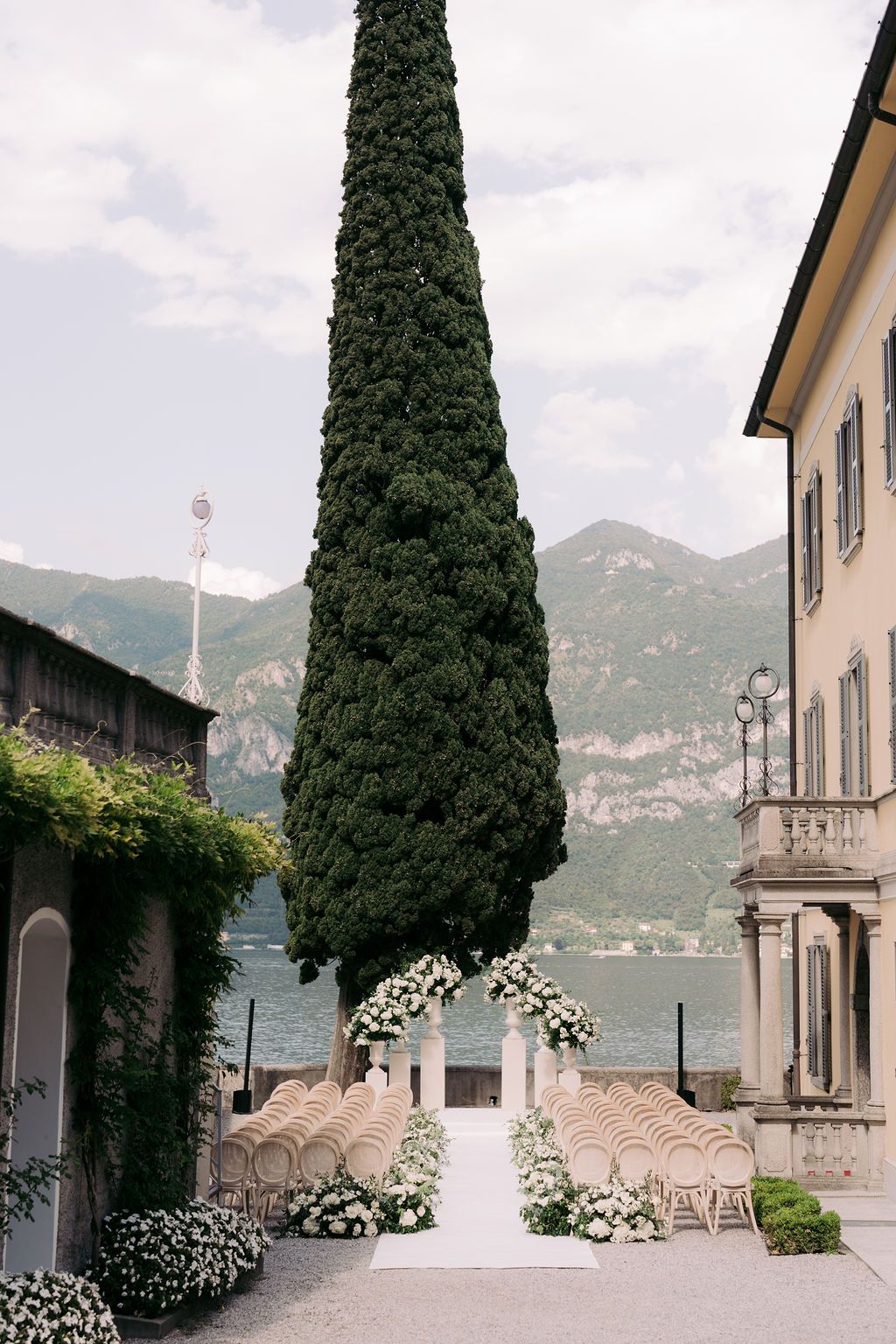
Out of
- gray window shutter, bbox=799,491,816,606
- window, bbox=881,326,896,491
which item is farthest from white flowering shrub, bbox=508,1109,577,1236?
gray window shutter, bbox=799,491,816,606

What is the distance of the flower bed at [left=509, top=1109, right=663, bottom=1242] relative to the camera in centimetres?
1309

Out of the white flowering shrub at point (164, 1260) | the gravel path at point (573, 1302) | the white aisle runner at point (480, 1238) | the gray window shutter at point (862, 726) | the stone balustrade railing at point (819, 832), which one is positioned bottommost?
the white aisle runner at point (480, 1238)

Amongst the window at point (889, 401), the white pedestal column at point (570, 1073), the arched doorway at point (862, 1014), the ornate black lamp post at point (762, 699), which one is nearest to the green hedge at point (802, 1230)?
the arched doorway at point (862, 1014)

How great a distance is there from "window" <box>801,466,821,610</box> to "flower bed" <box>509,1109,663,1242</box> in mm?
9655

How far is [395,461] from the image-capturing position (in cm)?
2258

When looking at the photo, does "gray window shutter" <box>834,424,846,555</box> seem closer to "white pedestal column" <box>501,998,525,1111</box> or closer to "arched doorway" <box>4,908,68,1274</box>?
"white pedestal column" <box>501,998,525,1111</box>

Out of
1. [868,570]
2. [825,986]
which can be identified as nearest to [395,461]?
[868,570]

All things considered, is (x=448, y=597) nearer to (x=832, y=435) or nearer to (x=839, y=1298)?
(x=832, y=435)

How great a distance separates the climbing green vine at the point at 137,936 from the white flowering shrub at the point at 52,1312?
1177mm

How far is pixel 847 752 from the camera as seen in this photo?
17.6 metres

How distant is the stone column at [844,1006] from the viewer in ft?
61.6

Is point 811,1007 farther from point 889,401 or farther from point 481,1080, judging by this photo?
point 889,401

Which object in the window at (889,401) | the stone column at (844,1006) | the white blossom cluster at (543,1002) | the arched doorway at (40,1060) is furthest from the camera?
the white blossom cluster at (543,1002)

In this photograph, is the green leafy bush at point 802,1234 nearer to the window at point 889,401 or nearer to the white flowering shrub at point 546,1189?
the white flowering shrub at point 546,1189
